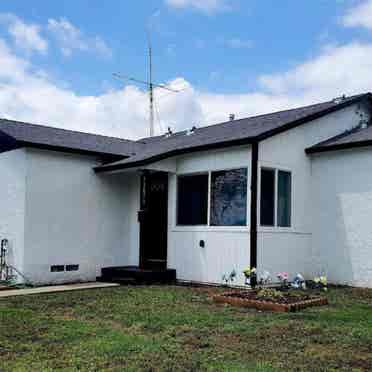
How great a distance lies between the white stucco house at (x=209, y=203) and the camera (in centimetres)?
1002

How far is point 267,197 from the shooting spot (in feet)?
33.0

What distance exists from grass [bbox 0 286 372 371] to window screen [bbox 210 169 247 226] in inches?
88.0

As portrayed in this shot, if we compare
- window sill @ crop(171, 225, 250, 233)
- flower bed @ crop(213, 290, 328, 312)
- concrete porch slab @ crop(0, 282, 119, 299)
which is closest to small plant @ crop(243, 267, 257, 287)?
flower bed @ crop(213, 290, 328, 312)

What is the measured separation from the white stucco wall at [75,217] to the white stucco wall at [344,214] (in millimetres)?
4467

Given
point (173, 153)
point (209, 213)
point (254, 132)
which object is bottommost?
point (209, 213)

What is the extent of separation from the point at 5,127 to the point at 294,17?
25.4 ft

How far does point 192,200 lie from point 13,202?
13.0 ft

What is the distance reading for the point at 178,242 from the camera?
11008 millimetres

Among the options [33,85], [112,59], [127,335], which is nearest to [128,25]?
[112,59]

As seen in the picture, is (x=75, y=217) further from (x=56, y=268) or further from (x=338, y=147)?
(x=338, y=147)

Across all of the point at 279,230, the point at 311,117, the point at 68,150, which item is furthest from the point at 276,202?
the point at 68,150

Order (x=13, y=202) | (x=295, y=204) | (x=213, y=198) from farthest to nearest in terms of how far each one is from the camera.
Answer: (x=13, y=202) < (x=295, y=204) < (x=213, y=198)

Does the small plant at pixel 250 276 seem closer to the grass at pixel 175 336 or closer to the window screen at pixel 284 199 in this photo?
the grass at pixel 175 336

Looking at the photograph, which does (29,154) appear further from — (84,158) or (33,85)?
(33,85)
